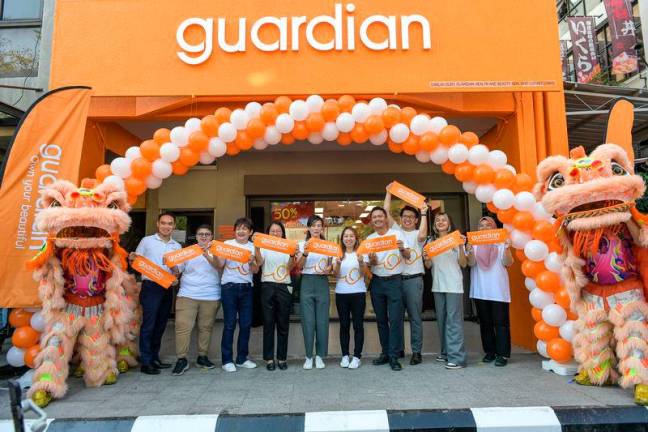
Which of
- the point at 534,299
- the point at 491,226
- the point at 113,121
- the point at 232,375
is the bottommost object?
the point at 232,375

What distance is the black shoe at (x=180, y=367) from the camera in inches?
178

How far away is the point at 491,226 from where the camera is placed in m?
4.77

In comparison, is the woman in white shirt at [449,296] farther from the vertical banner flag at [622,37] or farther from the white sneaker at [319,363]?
the vertical banner flag at [622,37]

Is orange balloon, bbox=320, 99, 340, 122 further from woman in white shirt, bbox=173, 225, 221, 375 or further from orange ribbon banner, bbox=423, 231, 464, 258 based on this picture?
woman in white shirt, bbox=173, 225, 221, 375

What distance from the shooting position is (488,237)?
174 inches

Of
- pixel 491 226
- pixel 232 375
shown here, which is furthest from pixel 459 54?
pixel 232 375

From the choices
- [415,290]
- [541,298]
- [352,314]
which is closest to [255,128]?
[352,314]

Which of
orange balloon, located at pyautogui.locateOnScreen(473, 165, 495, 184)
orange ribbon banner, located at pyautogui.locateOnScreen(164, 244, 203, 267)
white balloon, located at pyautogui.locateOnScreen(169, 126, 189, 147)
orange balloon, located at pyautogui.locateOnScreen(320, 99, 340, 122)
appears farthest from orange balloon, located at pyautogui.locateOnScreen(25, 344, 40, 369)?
orange balloon, located at pyautogui.locateOnScreen(473, 165, 495, 184)

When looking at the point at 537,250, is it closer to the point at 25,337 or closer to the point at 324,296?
the point at 324,296

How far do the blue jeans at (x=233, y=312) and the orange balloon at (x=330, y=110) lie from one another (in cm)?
219

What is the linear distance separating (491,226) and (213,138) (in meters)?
3.44

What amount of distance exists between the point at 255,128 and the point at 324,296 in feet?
6.95

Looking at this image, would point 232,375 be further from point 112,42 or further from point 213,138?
point 112,42

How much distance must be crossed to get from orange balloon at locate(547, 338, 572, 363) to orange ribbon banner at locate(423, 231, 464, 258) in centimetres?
140
